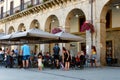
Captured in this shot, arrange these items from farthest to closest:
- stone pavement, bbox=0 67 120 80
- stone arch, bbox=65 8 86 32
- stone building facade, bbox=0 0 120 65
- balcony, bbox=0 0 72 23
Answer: balcony, bbox=0 0 72 23, stone arch, bbox=65 8 86 32, stone building facade, bbox=0 0 120 65, stone pavement, bbox=0 67 120 80

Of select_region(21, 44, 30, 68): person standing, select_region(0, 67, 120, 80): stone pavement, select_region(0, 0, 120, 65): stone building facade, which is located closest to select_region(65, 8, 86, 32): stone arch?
select_region(0, 0, 120, 65): stone building facade

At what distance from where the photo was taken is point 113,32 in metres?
29.1

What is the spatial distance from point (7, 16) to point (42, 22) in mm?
11036

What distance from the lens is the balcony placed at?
105 ft

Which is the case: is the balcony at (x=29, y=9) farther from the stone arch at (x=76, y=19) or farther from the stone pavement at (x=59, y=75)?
the stone pavement at (x=59, y=75)

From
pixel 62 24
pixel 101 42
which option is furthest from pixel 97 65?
pixel 62 24

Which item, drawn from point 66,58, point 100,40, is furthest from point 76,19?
point 66,58

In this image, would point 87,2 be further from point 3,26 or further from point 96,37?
point 3,26

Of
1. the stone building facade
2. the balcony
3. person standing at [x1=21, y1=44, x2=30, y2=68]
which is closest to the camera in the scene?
person standing at [x1=21, y1=44, x2=30, y2=68]

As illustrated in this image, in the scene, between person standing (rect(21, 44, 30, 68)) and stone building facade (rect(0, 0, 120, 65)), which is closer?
person standing (rect(21, 44, 30, 68))

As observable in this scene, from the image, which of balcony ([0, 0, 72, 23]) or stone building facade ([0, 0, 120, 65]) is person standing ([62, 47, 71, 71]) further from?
balcony ([0, 0, 72, 23])

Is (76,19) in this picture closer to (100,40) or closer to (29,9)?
(29,9)

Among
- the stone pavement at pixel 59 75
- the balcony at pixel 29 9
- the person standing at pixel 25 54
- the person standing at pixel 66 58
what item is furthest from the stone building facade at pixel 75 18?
the stone pavement at pixel 59 75

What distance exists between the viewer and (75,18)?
3381cm
